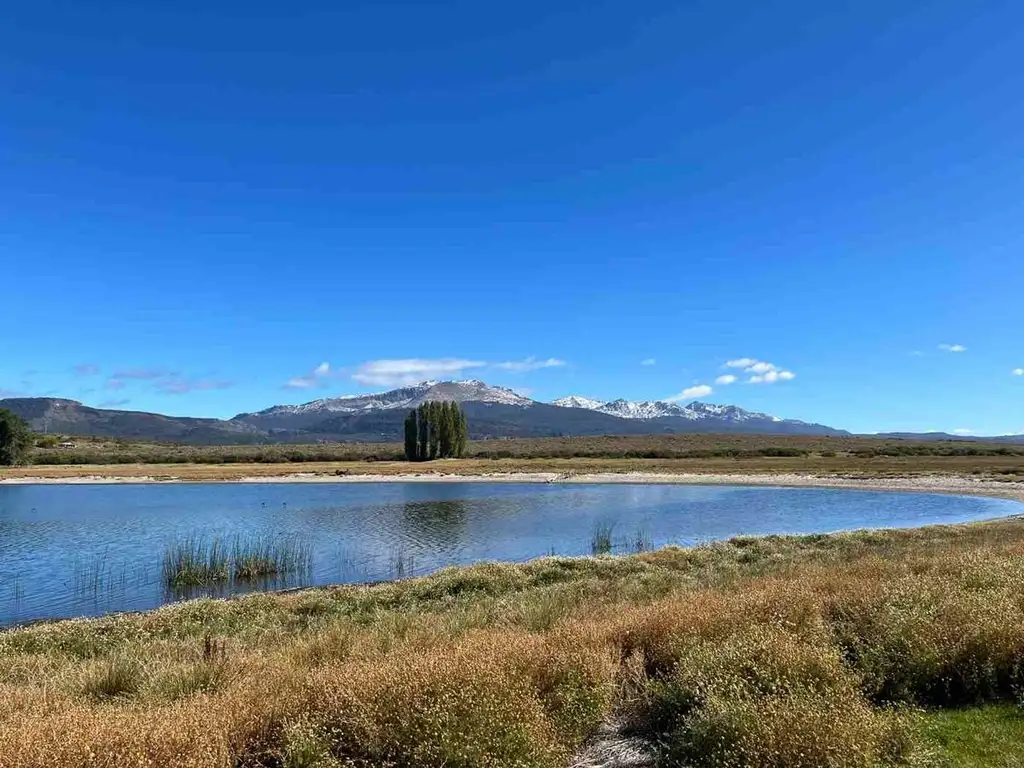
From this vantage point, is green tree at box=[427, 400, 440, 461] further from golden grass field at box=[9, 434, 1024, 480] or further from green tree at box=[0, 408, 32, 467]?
green tree at box=[0, 408, 32, 467]

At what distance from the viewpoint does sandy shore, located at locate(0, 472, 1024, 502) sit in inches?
2109

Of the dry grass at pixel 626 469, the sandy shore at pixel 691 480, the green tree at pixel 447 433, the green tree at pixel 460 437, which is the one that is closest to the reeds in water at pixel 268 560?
the sandy shore at pixel 691 480

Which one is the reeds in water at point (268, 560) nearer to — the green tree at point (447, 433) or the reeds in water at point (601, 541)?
the reeds in water at point (601, 541)

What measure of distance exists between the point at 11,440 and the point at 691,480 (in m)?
87.9

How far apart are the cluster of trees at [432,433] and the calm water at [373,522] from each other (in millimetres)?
38130

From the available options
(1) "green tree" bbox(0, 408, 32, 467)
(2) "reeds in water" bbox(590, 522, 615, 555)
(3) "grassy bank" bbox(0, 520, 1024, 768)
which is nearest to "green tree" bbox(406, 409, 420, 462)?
(1) "green tree" bbox(0, 408, 32, 467)

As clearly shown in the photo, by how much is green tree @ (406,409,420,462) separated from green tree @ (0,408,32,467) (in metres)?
51.8

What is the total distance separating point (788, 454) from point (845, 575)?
98639mm

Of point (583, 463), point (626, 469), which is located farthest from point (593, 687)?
point (583, 463)

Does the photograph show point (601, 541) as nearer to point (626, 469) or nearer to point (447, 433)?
point (626, 469)

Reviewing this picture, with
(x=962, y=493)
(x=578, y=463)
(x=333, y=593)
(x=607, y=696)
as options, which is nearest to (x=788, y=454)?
(x=578, y=463)

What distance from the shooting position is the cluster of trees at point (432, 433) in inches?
4117

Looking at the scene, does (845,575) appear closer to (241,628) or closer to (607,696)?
(607,696)

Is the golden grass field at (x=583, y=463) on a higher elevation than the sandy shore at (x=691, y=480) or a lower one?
higher
